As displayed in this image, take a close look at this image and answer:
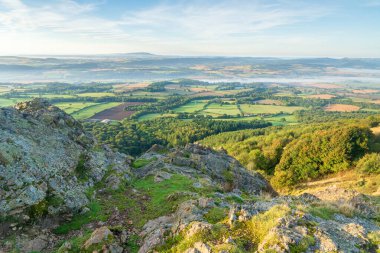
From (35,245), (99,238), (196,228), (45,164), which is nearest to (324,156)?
(196,228)

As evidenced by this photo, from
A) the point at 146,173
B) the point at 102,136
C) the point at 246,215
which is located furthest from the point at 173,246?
the point at 102,136

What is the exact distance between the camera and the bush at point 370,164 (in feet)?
162

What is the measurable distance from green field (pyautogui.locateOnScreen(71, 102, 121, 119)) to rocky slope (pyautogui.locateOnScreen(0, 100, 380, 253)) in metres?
104

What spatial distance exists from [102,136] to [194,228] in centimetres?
8749

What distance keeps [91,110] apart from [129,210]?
444 feet

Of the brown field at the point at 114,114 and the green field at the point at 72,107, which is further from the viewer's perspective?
the green field at the point at 72,107

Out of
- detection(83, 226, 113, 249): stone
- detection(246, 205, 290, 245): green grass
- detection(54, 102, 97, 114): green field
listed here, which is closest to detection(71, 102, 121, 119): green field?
detection(54, 102, 97, 114): green field

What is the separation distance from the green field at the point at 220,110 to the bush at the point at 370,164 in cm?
10382

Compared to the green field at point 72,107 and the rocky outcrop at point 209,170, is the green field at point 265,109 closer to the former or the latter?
the green field at point 72,107

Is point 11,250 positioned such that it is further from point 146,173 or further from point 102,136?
point 102,136

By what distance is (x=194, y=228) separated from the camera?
15039 millimetres

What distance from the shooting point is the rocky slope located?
14.3 metres

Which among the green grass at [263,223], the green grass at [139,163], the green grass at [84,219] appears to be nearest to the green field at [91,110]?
the green grass at [139,163]

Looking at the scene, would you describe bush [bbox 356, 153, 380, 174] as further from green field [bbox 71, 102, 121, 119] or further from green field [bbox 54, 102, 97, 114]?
green field [bbox 54, 102, 97, 114]
